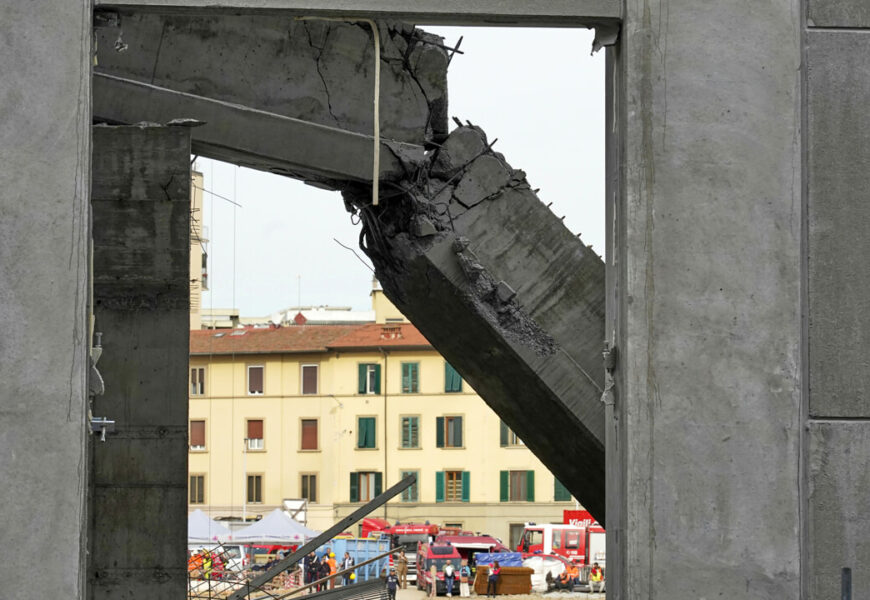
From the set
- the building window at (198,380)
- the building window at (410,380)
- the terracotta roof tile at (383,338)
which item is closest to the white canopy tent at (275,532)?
the building window at (410,380)

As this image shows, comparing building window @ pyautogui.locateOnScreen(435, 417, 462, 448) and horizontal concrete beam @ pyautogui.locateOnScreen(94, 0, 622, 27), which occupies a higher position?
horizontal concrete beam @ pyautogui.locateOnScreen(94, 0, 622, 27)

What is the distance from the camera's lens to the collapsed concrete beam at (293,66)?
10836 mm

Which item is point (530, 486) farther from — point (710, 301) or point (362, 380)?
point (710, 301)

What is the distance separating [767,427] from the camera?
18.6ft

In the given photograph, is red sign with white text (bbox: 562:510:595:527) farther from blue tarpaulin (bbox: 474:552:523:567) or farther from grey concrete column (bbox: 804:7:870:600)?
grey concrete column (bbox: 804:7:870:600)

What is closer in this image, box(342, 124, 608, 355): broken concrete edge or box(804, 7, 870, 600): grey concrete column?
box(804, 7, 870, 600): grey concrete column

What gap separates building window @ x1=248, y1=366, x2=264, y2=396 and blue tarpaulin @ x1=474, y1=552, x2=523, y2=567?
81.1ft

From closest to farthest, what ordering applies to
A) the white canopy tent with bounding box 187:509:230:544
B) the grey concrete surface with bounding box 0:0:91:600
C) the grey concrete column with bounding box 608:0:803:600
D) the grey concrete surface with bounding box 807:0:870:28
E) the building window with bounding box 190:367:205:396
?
the grey concrete surface with bounding box 0:0:91:600 < the grey concrete column with bounding box 608:0:803:600 < the grey concrete surface with bounding box 807:0:870:28 < the white canopy tent with bounding box 187:509:230:544 < the building window with bounding box 190:367:205:396

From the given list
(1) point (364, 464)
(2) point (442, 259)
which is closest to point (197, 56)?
(2) point (442, 259)

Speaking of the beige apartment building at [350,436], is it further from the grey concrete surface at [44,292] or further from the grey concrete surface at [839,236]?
the grey concrete surface at [44,292]

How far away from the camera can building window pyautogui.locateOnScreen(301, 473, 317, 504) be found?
65938 millimetres

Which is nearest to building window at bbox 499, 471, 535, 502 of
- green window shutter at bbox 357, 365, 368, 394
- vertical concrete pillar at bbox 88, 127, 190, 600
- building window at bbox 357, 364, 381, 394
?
building window at bbox 357, 364, 381, 394

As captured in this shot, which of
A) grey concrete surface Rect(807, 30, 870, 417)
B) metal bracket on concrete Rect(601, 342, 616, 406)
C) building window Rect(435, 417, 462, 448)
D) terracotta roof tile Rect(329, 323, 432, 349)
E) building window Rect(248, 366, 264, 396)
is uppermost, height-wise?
A: terracotta roof tile Rect(329, 323, 432, 349)

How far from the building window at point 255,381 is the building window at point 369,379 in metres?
4.94
